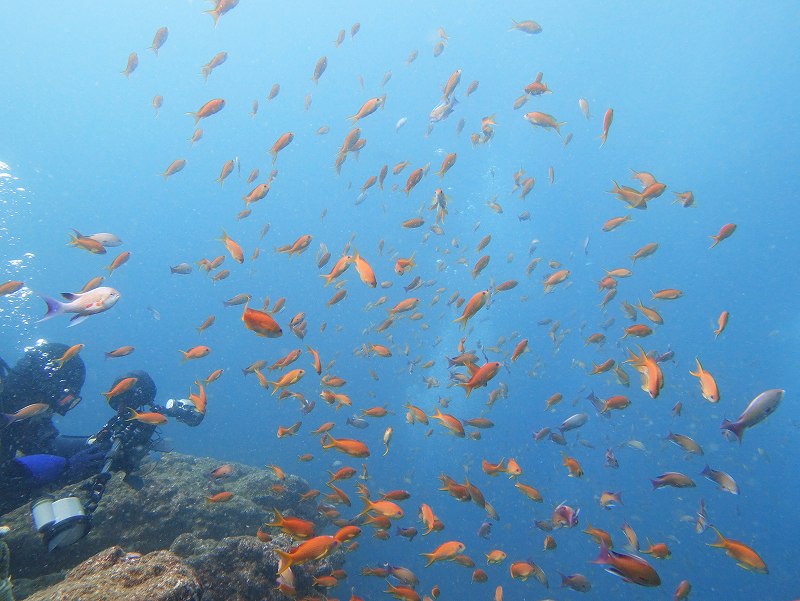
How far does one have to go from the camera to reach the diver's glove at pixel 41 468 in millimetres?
5219

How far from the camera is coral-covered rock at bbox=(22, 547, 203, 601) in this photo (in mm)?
2930

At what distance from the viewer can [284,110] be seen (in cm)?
5778

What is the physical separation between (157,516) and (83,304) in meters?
5.53

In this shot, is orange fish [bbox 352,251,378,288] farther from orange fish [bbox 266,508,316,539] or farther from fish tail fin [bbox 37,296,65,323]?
fish tail fin [bbox 37,296,65,323]

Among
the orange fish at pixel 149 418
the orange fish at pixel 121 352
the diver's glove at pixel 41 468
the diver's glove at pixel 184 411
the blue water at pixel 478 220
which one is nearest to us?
the diver's glove at pixel 41 468

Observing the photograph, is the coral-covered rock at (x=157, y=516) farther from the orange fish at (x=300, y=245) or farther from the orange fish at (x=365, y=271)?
the orange fish at (x=365, y=271)

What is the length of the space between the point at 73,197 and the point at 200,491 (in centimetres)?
8405

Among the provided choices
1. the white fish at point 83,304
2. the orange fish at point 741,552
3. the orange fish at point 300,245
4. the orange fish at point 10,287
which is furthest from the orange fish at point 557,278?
the orange fish at point 10,287

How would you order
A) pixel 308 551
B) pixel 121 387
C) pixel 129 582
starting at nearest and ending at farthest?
pixel 129 582 < pixel 308 551 < pixel 121 387

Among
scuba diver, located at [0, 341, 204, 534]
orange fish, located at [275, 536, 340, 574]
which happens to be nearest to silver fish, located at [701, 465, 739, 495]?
orange fish, located at [275, 536, 340, 574]

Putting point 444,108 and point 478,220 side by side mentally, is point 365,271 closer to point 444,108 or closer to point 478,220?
point 444,108

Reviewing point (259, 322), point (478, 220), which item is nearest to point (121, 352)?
point (259, 322)

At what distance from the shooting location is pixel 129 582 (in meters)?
3.19

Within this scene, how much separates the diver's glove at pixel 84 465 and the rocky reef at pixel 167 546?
43.2 inches
